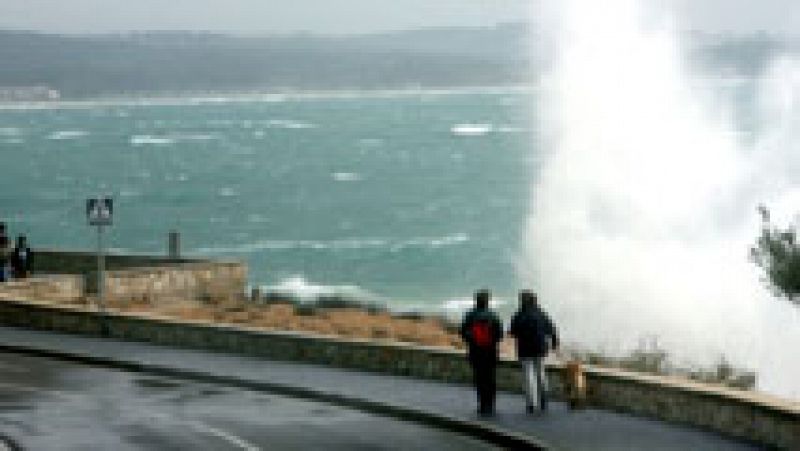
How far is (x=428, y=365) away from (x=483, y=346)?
11.2ft

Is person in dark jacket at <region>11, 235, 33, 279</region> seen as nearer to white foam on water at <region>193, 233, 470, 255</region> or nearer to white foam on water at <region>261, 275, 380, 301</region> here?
white foam on water at <region>261, 275, 380, 301</region>

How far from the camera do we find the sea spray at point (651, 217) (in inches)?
2254

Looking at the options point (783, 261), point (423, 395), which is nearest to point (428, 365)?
point (423, 395)

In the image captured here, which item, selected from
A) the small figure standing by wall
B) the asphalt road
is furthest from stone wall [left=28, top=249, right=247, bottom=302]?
the asphalt road

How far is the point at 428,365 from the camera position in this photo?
23.8 m

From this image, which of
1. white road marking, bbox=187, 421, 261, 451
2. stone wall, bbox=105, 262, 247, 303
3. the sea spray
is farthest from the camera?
the sea spray

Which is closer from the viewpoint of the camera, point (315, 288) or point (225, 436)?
point (225, 436)

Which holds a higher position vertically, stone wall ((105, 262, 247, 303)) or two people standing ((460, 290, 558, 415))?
stone wall ((105, 262, 247, 303))

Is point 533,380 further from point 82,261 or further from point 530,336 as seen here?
point 82,261

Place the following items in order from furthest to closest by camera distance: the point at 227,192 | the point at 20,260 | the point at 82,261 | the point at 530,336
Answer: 1. the point at 227,192
2. the point at 82,261
3. the point at 20,260
4. the point at 530,336

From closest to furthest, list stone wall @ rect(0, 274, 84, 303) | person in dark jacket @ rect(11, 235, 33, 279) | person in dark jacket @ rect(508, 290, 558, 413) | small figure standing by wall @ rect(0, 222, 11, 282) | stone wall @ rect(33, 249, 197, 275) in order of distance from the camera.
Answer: person in dark jacket @ rect(508, 290, 558, 413), stone wall @ rect(0, 274, 84, 303), small figure standing by wall @ rect(0, 222, 11, 282), person in dark jacket @ rect(11, 235, 33, 279), stone wall @ rect(33, 249, 197, 275)

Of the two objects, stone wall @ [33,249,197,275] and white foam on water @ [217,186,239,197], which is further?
white foam on water @ [217,186,239,197]

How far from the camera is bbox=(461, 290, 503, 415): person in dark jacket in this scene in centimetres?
2023

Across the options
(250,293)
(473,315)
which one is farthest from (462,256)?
(473,315)
